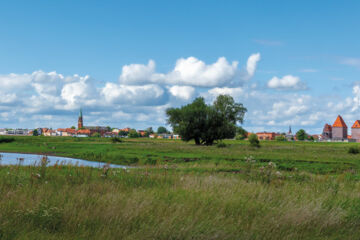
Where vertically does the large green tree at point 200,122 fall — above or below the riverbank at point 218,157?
above

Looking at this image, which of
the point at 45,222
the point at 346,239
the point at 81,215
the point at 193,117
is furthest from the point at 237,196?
the point at 193,117

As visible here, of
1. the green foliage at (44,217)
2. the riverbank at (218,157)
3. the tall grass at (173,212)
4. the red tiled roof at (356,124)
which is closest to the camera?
the tall grass at (173,212)

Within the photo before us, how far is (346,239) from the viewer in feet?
25.9

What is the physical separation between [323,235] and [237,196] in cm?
227

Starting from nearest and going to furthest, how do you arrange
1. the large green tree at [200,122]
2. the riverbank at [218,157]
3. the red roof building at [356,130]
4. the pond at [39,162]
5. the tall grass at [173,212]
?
the tall grass at [173,212] → the pond at [39,162] → the riverbank at [218,157] → the large green tree at [200,122] → the red roof building at [356,130]

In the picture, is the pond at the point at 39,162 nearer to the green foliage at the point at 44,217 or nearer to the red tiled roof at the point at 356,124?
the green foliage at the point at 44,217

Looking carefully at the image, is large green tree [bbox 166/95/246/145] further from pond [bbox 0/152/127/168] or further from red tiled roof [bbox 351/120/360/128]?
red tiled roof [bbox 351/120/360/128]

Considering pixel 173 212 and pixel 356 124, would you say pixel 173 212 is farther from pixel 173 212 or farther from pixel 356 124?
pixel 356 124

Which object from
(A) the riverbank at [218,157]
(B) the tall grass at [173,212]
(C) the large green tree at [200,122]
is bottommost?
(A) the riverbank at [218,157]

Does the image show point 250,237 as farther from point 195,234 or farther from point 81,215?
point 81,215

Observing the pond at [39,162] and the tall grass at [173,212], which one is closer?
the tall grass at [173,212]

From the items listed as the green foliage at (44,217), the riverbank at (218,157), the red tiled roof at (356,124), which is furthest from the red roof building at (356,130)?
the green foliage at (44,217)

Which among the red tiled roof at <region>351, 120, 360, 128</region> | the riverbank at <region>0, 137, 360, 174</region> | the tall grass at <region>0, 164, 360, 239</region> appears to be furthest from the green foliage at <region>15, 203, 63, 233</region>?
the red tiled roof at <region>351, 120, 360, 128</region>

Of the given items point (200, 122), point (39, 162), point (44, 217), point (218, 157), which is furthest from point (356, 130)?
point (44, 217)
